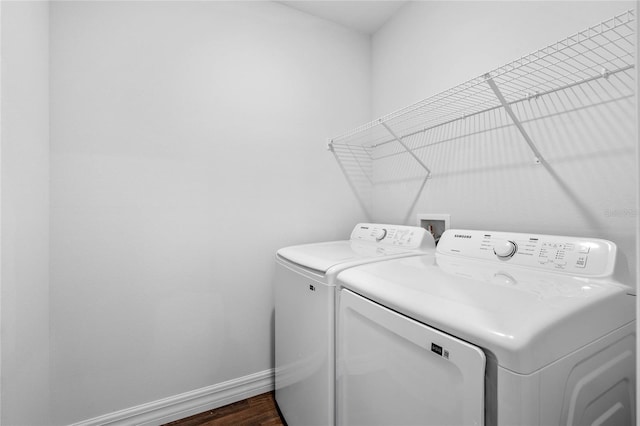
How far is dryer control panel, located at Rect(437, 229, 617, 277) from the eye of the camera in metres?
0.88

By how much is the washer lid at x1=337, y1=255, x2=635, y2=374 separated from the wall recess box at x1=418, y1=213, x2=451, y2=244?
2.01 ft

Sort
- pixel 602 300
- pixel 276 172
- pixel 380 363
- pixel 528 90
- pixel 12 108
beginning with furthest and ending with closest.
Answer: pixel 276 172 → pixel 528 90 → pixel 12 108 → pixel 380 363 → pixel 602 300

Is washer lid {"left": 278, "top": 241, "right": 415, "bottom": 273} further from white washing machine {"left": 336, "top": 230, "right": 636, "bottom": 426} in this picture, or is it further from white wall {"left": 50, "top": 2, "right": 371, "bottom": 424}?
white wall {"left": 50, "top": 2, "right": 371, "bottom": 424}

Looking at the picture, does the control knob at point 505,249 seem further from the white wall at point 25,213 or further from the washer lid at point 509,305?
the white wall at point 25,213

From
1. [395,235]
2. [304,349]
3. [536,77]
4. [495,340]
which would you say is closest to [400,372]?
[495,340]

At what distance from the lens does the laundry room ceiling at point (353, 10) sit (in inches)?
74.6

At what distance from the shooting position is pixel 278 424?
1538mm

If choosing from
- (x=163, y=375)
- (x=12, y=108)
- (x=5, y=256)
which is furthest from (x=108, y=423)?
(x=12, y=108)

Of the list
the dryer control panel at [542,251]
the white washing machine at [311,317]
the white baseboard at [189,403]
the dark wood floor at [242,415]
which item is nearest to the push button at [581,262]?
the dryer control panel at [542,251]

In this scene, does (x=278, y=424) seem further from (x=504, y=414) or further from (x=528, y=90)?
(x=528, y=90)

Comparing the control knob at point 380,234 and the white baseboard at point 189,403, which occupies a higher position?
the control knob at point 380,234

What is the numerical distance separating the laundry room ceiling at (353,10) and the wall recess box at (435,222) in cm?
146

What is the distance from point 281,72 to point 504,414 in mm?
2000

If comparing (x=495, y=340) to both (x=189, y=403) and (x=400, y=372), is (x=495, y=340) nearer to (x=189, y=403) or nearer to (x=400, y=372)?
(x=400, y=372)
